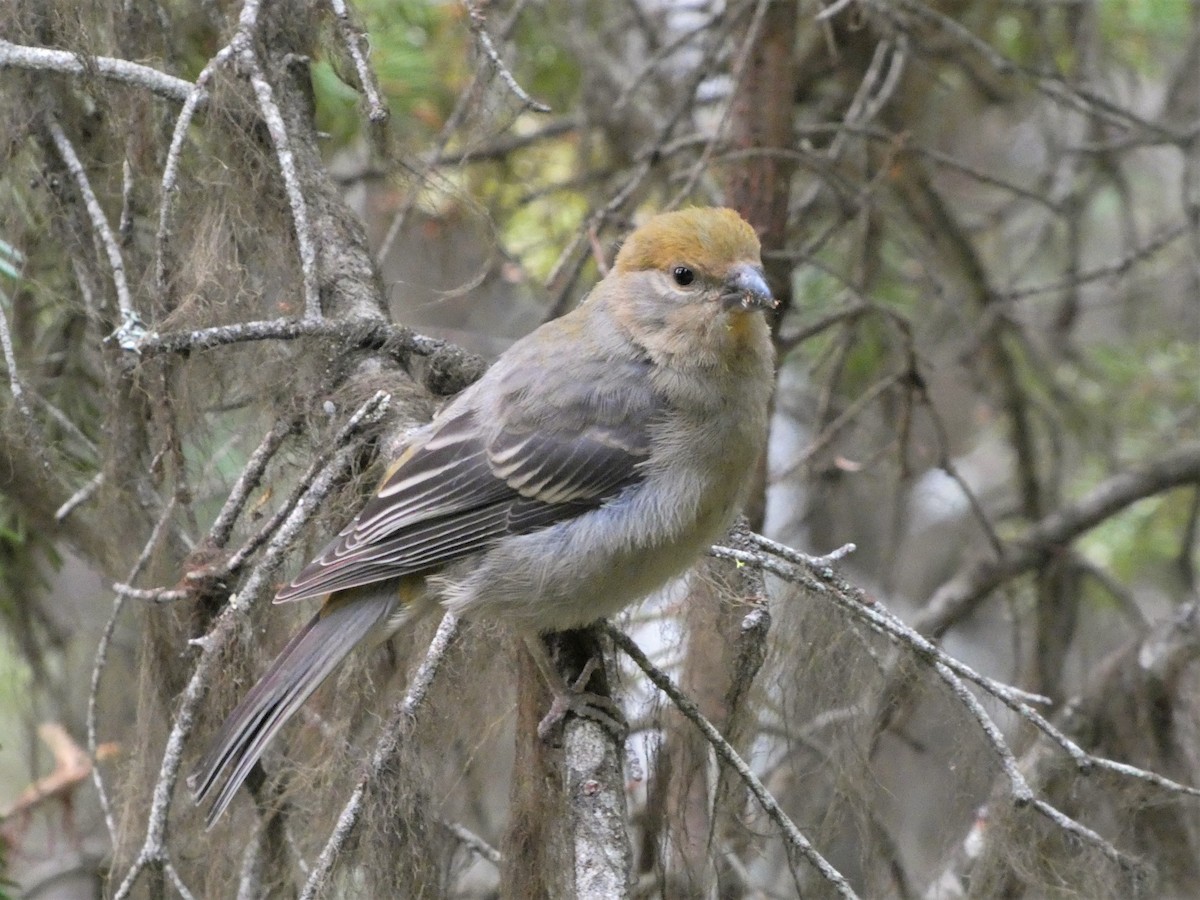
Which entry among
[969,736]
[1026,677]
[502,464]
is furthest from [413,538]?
[1026,677]

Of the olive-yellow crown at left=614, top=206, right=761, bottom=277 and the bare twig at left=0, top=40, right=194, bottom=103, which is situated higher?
the olive-yellow crown at left=614, top=206, right=761, bottom=277

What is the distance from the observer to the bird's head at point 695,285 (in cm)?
349

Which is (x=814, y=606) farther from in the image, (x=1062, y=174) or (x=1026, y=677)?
(x=1062, y=174)

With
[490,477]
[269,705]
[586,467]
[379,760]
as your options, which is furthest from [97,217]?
[379,760]

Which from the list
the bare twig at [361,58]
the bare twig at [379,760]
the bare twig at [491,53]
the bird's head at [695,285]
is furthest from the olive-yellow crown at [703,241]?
the bare twig at [379,760]

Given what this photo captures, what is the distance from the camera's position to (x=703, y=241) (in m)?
3.50

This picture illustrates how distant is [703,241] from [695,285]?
0.42 feet

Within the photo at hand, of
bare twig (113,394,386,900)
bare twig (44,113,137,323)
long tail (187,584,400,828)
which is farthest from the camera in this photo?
bare twig (44,113,137,323)

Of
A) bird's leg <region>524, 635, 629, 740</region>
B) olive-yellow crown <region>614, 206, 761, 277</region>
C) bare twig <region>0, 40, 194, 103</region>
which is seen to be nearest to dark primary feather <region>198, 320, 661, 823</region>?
olive-yellow crown <region>614, 206, 761, 277</region>

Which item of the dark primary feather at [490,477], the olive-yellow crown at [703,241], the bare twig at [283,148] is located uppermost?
the olive-yellow crown at [703,241]

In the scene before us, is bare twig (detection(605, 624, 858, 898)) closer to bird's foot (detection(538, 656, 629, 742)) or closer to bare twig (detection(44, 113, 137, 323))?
bird's foot (detection(538, 656, 629, 742))

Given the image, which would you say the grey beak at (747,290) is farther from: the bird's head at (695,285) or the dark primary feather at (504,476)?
the dark primary feather at (504,476)

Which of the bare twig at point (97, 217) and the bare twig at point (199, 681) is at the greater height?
the bare twig at point (97, 217)

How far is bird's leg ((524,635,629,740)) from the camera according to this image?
3014mm
